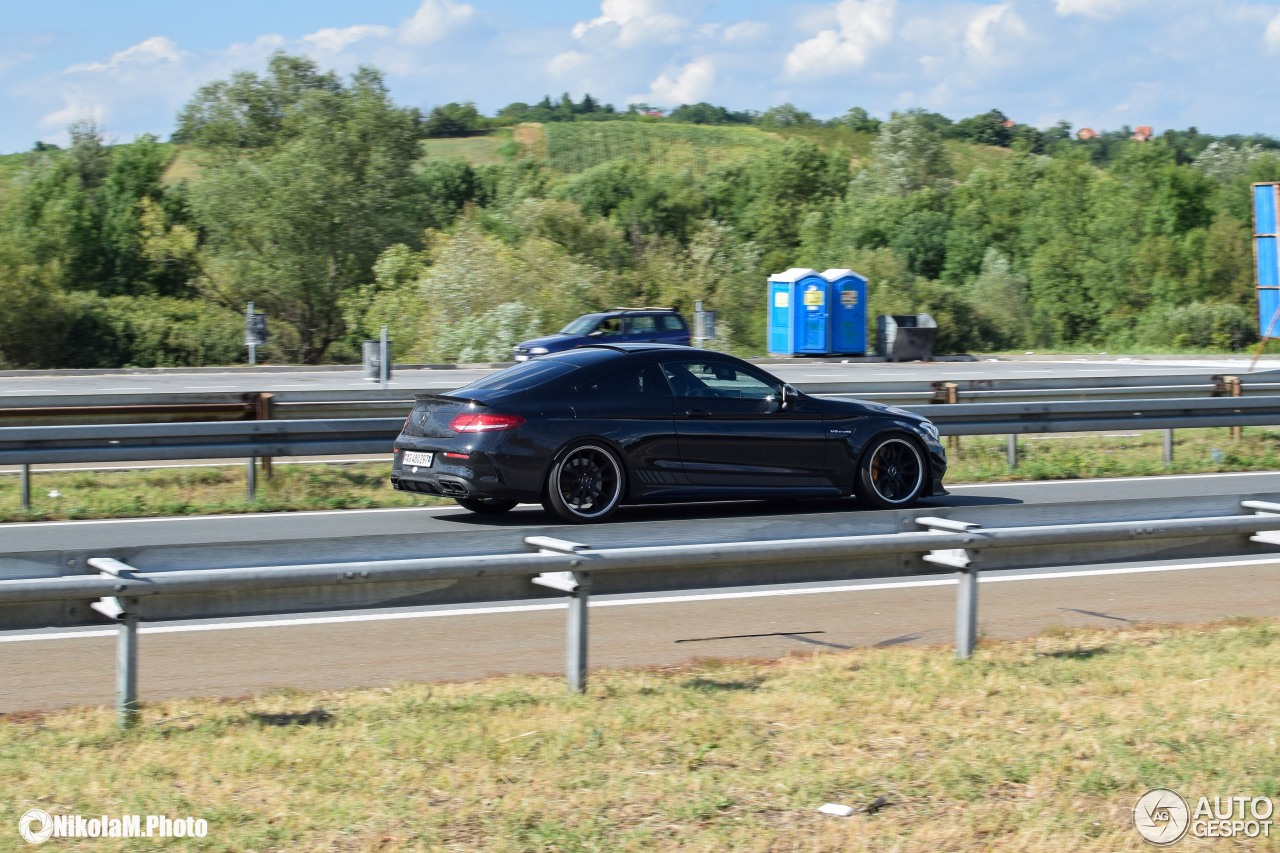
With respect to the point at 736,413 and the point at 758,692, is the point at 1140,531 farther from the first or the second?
the point at 736,413

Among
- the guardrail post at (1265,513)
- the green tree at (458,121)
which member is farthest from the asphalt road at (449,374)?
the green tree at (458,121)

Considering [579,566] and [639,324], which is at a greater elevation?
[639,324]

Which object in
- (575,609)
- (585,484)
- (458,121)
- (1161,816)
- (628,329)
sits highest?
(458,121)

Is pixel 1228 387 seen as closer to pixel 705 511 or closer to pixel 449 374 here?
pixel 705 511

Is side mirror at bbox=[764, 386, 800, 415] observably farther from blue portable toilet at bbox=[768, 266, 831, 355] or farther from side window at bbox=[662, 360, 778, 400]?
blue portable toilet at bbox=[768, 266, 831, 355]

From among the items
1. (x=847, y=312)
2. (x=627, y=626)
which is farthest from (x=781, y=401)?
(x=847, y=312)

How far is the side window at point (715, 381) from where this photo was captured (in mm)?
11555

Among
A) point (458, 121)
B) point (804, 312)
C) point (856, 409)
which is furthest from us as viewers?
point (458, 121)

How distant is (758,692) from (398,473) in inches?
228

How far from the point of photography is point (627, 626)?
8.01 meters

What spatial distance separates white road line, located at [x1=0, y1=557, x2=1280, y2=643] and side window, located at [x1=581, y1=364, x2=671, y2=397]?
8.61 feet

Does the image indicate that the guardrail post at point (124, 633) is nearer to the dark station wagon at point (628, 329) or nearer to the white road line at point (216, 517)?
the white road line at point (216, 517)

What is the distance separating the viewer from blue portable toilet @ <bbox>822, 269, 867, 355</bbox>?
4178 cm

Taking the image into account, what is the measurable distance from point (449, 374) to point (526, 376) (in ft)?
69.6
